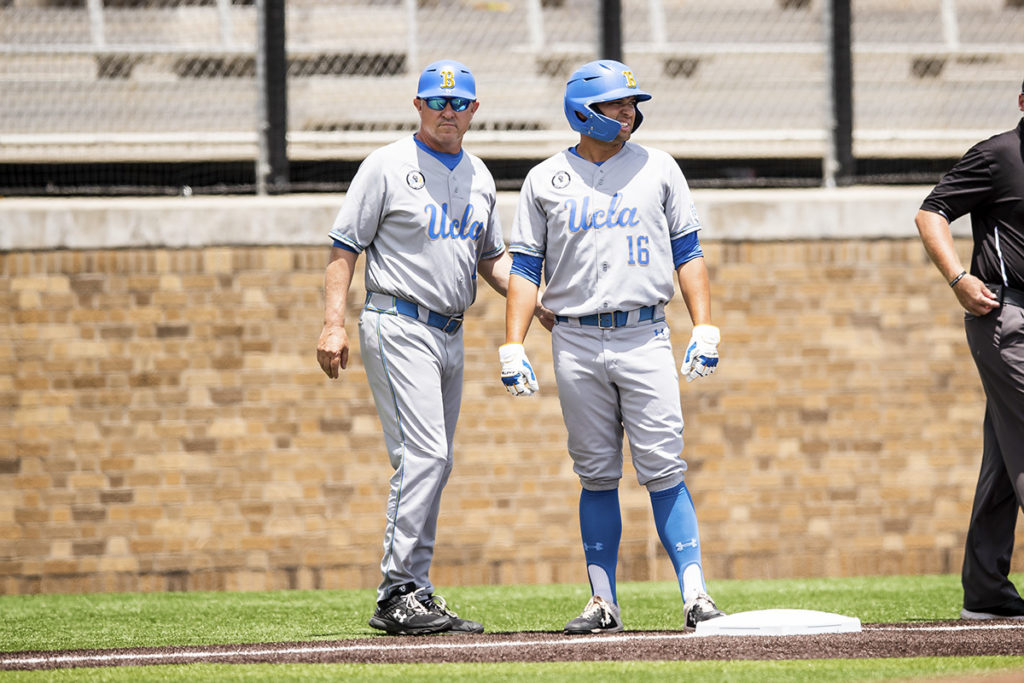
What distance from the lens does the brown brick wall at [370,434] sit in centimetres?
795

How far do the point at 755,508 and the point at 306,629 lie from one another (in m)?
3.16

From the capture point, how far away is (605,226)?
17.6 ft

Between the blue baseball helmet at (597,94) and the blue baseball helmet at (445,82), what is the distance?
0.45 m

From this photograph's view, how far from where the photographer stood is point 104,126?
8.53 meters

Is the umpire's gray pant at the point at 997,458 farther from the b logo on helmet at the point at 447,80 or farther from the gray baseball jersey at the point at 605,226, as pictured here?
the b logo on helmet at the point at 447,80

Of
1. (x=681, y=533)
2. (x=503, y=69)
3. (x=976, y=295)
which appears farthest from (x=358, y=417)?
(x=976, y=295)

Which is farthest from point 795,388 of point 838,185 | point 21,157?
point 21,157

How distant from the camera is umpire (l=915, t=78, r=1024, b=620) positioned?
554 cm

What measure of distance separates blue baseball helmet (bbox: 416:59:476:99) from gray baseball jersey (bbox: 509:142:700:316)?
47 centimetres

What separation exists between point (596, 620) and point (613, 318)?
113 cm

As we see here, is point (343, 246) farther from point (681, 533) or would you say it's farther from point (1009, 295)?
point (1009, 295)

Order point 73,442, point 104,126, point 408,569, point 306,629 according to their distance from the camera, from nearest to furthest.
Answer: point 408,569 < point 306,629 < point 73,442 < point 104,126

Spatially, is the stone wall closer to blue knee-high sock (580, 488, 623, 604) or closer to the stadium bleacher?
the stadium bleacher

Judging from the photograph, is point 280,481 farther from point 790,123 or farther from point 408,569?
point 790,123
